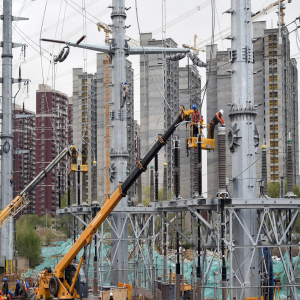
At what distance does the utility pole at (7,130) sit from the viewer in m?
53.9

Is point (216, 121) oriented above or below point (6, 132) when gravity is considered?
below

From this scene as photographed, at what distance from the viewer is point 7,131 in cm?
5562

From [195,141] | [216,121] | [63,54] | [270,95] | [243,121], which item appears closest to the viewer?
[195,141]

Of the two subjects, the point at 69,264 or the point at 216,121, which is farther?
the point at 69,264

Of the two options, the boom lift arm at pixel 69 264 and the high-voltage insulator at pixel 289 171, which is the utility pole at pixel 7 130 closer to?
the boom lift arm at pixel 69 264

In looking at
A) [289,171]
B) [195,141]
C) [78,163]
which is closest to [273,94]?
[78,163]

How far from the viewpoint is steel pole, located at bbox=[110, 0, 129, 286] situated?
1681 inches

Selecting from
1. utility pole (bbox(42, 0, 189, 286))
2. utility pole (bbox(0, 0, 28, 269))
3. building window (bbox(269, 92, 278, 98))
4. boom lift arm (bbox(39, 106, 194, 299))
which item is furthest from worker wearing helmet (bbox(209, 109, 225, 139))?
building window (bbox(269, 92, 278, 98))

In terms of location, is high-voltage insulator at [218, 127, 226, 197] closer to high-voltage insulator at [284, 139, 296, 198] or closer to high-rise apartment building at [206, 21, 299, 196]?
high-voltage insulator at [284, 139, 296, 198]

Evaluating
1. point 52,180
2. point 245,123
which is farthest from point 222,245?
point 52,180

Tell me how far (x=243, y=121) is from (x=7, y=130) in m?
31.2

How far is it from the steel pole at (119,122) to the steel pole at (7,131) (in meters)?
14.7

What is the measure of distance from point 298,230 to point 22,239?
140ft

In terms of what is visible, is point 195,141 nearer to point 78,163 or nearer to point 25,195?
point 78,163
